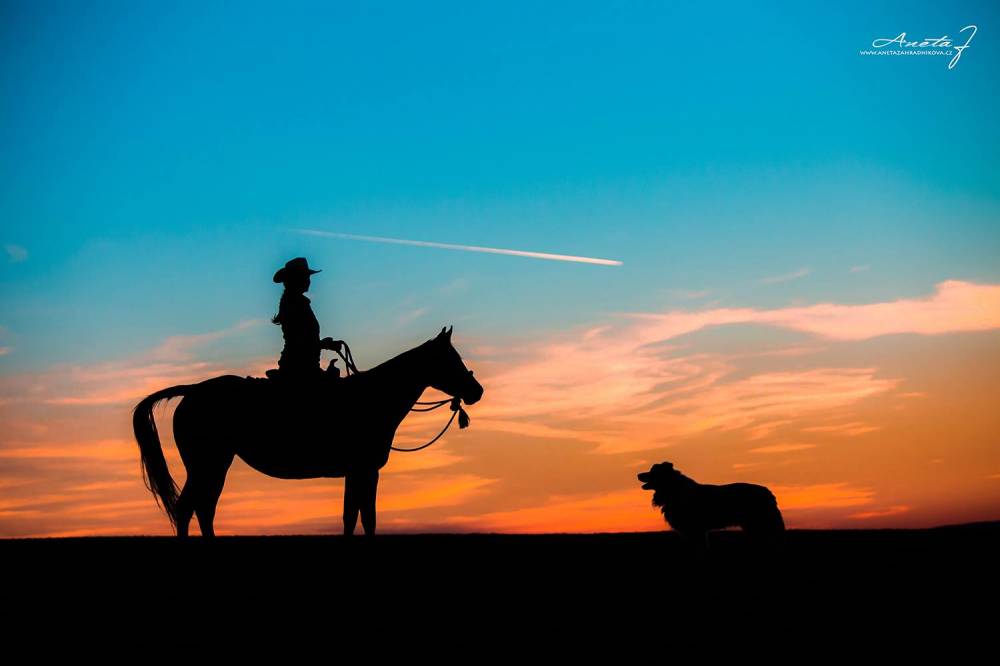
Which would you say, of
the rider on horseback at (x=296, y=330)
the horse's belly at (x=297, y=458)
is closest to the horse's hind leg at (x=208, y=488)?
the horse's belly at (x=297, y=458)

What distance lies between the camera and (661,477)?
13102mm

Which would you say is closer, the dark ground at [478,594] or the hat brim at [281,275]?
the dark ground at [478,594]

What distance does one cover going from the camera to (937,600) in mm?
10359

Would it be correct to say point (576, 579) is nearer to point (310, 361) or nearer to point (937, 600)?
point (937, 600)

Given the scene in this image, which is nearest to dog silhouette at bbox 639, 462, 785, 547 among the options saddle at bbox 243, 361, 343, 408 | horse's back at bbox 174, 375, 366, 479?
horse's back at bbox 174, 375, 366, 479

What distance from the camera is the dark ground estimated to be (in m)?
8.49

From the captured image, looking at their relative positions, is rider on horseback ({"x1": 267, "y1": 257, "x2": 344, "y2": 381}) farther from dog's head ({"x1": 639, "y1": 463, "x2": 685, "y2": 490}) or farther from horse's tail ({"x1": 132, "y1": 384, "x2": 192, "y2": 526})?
dog's head ({"x1": 639, "y1": 463, "x2": 685, "y2": 490})

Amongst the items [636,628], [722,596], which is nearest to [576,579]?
[722,596]

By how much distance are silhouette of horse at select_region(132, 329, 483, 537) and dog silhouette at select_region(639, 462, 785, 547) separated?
11.7 ft

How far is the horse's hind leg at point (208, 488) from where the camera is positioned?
43.1ft

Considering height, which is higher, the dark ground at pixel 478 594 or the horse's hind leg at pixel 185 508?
the horse's hind leg at pixel 185 508

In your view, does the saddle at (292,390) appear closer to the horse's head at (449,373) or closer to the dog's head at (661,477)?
the horse's head at (449,373)

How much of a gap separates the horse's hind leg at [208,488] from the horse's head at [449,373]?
2958 millimetres

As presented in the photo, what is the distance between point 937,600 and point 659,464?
151 inches
